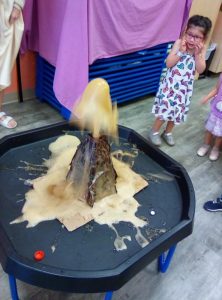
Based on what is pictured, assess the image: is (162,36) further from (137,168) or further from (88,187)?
(88,187)

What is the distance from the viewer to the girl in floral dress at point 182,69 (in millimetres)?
1390

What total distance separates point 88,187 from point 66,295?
1.19ft

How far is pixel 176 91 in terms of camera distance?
5.10 ft

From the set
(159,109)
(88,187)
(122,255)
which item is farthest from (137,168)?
(159,109)

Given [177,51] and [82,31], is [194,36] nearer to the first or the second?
[177,51]

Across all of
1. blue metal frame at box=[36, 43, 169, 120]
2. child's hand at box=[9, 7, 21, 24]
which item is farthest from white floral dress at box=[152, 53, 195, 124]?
child's hand at box=[9, 7, 21, 24]

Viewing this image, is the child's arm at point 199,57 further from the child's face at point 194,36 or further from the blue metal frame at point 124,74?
Result: the blue metal frame at point 124,74

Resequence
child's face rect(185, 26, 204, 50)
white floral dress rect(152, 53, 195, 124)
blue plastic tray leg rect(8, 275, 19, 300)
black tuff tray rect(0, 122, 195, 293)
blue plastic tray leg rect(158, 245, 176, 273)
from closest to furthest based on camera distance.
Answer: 1. black tuff tray rect(0, 122, 195, 293)
2. blue plastic tray leg rect(8, 275, 19, 300)
3. blue plastic tray leg rect(158, 245, 176, 273)
4. child's face rect(185, 26, 204, 50)
5. white floral dress rect(152, 53, 195, 124)

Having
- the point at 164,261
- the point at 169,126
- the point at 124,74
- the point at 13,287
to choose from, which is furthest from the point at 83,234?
the point at 124,74

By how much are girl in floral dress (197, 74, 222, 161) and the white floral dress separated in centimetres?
11

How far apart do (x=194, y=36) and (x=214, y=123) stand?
1.58ft

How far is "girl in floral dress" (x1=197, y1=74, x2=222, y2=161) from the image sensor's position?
152 cm

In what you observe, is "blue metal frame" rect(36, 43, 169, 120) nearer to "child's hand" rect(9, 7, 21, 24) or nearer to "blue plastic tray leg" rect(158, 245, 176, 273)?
"child's hand" rect(9, 7, 21, 24)

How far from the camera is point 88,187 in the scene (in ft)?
2.94
